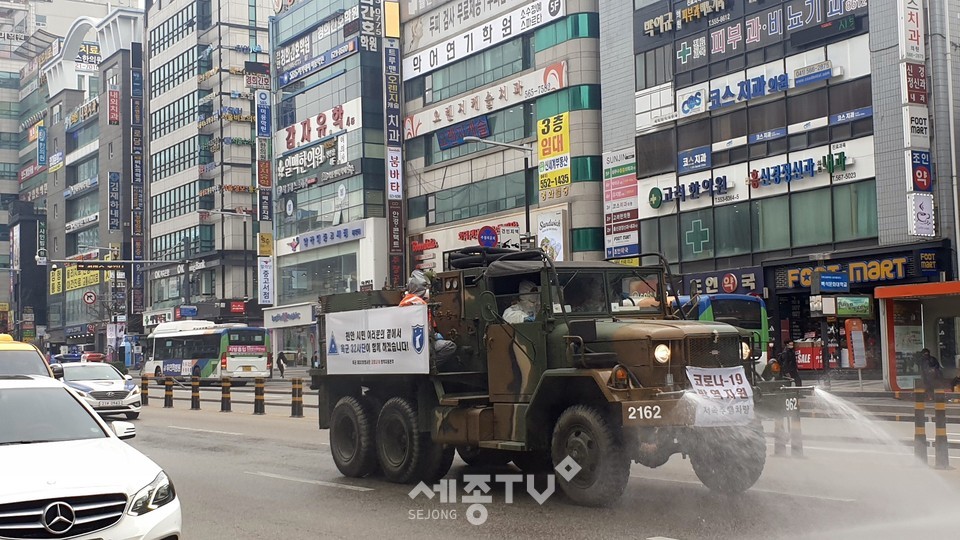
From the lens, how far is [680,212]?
4134cm

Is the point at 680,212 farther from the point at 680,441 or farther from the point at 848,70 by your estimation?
the point at 680,441

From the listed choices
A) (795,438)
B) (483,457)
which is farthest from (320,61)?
(795,438)

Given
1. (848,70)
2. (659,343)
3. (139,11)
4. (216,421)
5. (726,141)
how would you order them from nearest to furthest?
(659,343)
(216,421)
(848,70)
(726,141)
(139,11)

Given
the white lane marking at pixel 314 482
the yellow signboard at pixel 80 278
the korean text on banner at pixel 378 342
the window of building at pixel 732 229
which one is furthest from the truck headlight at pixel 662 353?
the yellow signboard at pixel 80 278

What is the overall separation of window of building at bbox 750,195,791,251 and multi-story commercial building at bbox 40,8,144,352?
54.8 m

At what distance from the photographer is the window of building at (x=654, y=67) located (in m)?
Result: 41.4

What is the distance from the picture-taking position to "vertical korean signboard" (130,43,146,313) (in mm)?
93062

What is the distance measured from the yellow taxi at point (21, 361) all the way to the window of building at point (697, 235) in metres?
29.4

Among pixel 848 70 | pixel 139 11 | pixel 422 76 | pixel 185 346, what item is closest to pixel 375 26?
pixel 422 76

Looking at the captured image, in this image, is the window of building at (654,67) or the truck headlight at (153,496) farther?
the window of building at (654,67)

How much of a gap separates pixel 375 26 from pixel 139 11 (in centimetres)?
4979

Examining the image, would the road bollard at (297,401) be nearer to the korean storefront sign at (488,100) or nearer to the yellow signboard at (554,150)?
the yellow signboard at (554,150)

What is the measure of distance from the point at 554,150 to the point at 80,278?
245 feet

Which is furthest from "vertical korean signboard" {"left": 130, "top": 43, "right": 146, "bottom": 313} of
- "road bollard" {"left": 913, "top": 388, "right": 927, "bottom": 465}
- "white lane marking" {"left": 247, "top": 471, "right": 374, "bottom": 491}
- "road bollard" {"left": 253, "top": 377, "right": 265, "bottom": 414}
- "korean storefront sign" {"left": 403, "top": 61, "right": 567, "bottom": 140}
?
"road bollard" {"left": 913, "top": 388, "right": 927, "bottom": 465}
